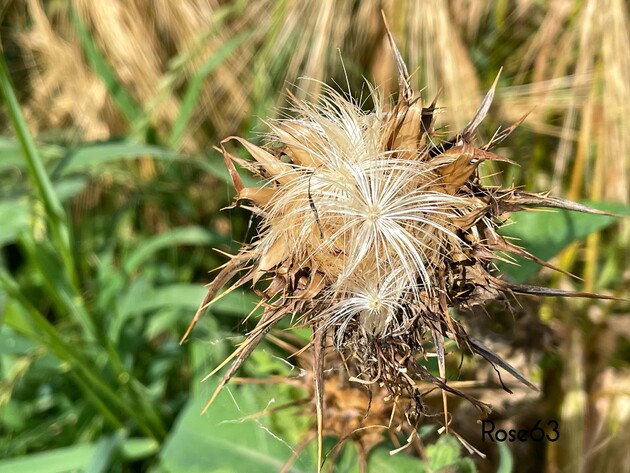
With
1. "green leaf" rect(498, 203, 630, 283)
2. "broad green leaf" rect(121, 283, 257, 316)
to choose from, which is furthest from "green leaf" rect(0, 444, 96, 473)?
"green leaf" rect(498, 203, 630, 283)

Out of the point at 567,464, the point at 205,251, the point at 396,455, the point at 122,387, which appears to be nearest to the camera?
the point at 396,455

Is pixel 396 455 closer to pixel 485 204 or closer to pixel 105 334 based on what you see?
pixel 485 204

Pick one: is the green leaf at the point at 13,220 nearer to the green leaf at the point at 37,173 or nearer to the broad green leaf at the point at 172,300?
the green leaf at the point at 37,173

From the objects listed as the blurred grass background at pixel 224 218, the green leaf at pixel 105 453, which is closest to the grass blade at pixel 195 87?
the blurred grass background at pixel 224 218

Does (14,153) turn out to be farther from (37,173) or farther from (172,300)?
(172,300)

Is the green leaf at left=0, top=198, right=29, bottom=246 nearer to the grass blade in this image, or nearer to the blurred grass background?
the blurred grass background

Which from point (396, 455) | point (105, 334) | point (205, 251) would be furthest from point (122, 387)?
point (396, 455)
